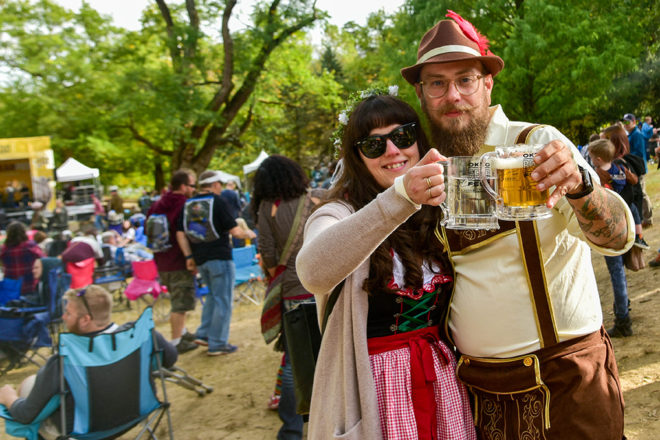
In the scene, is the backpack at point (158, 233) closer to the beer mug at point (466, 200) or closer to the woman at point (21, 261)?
the woman at point (21, 261)

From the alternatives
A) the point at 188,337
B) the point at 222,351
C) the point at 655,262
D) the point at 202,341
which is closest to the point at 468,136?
the point at 222,351

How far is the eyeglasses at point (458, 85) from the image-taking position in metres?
1.77

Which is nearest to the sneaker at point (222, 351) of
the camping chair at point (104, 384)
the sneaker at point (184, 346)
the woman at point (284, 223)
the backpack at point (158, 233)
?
the sneaker at point (184, 346)

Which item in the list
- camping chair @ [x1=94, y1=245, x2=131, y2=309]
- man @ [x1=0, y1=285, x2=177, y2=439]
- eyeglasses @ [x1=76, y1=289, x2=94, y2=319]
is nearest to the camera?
man @ [x1=0, y1=285, x2=177, y2=439]

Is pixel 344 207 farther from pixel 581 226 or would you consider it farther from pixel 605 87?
pixel 605 87

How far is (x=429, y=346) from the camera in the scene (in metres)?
1.68

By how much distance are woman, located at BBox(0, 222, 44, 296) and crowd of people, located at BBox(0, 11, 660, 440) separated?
558 centimetres

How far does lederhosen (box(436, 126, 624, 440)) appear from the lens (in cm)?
152

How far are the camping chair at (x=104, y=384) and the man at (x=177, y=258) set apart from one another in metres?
2.17

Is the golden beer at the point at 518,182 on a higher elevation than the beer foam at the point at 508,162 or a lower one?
lower

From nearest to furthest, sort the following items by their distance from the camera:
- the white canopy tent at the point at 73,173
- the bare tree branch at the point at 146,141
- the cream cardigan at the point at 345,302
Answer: the cream cardigan at the point at 345,302, the bare tree branch at the point at 146,141, the white canopy tent at the point at 73,173

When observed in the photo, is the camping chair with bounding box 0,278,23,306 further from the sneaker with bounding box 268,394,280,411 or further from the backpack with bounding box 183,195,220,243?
the sneaker with bounding box 268,394,280,411

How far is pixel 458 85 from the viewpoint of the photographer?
177 cm

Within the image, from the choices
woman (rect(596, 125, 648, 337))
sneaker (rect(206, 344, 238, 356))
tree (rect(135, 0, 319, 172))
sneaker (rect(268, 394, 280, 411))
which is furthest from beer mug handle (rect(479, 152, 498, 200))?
tree (rect(135, 0, 319, 172))
